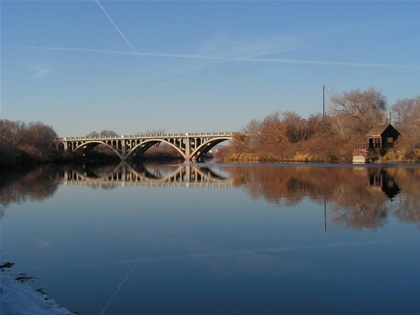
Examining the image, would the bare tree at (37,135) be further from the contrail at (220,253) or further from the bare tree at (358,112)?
the contrail at (220,253)

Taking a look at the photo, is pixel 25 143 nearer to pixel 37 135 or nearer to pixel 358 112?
pixel 37 135

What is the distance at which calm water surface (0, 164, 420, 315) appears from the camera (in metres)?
7.61

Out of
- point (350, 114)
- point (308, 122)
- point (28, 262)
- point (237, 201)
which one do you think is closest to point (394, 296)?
point (28, 262)

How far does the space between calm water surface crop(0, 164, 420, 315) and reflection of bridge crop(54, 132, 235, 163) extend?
2880 inches

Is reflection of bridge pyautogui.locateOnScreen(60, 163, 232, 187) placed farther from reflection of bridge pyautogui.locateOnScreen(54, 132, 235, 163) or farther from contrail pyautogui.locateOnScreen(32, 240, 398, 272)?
reflection of bridge pyautogui.locateOnScreen(54, 132, 235, 163)

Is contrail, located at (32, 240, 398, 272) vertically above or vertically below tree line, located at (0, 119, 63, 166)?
below

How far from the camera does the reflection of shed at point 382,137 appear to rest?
62.1 m

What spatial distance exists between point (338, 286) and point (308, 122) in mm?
74961

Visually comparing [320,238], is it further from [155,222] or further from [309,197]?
[309,197]

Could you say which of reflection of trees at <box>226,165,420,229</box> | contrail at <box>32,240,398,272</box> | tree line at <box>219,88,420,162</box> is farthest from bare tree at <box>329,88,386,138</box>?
contrail at <box>32,240,398,272</box>

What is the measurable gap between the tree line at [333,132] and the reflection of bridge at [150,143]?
677 cm

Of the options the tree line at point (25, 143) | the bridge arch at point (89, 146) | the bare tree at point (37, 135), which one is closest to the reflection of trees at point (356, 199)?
the tree line at point (25, 143)

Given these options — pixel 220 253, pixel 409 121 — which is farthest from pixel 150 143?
pixel 220 253

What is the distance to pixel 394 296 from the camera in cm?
771
